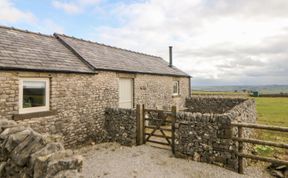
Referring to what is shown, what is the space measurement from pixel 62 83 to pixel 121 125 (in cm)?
344

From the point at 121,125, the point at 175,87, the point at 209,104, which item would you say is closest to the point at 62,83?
the point at 121,125

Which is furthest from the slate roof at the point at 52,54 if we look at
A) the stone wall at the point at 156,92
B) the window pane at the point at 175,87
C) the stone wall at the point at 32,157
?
the window pane at the point at 175,87

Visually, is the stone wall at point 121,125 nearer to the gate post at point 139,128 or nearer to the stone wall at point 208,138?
the gate post at point 139,128

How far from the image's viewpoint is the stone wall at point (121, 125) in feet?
36.4

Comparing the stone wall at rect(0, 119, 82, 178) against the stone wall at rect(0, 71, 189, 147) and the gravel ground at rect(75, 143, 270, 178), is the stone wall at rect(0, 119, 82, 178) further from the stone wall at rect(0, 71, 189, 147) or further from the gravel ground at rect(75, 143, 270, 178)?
the stone wall at rect(0, 71, 189, 147)

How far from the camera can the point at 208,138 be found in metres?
8.57

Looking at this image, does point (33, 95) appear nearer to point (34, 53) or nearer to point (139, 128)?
point (34, 53)

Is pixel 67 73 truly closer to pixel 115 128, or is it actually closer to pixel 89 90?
pixel 89 90

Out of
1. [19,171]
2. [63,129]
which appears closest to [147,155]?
[63,129]

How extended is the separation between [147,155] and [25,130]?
5054mm

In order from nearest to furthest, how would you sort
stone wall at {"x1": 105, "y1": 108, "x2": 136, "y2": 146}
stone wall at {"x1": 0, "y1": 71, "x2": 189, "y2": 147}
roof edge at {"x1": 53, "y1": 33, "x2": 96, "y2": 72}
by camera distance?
stone wall at {"x1": 0, "y1": 71, "x2": 189, "y2": 147} → stone wall at {"x1": 105, "y1": 108, "x2": 136, "y2": 146} → roof edge at {"x1": 53, "y1": 33, "x2": 96, "y2": 72}

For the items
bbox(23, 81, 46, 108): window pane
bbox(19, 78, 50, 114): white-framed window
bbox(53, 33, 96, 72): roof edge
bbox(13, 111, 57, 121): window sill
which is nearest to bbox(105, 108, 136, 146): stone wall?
bbox(53, 33, 96, 72): roof edge

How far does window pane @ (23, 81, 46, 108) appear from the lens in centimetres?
894

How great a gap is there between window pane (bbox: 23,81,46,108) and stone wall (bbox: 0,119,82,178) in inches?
119
